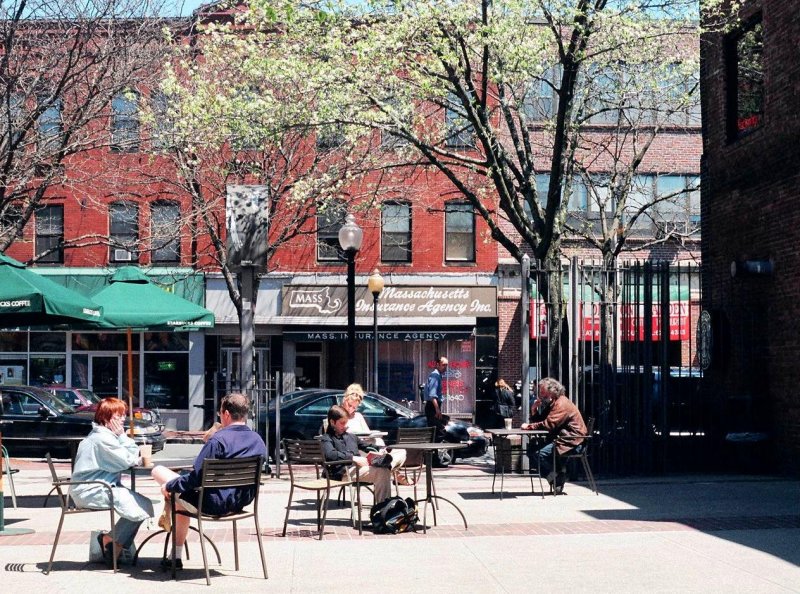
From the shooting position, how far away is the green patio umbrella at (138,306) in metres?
14.8

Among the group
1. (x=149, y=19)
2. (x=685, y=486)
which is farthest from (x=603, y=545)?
(x=149, y=19)

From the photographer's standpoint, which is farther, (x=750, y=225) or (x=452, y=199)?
(x=452, y=199)

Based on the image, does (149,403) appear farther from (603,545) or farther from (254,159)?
(603,545)

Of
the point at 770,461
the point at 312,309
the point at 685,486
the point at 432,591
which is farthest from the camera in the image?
the point at 312,309

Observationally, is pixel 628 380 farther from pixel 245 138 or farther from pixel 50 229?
pixel 50 229

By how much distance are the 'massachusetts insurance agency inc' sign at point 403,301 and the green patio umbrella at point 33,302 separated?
18484mm

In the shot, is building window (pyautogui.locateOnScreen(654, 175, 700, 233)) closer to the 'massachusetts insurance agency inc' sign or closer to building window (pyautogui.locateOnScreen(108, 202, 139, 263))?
the 'massachusetts insurance agency inc' sign

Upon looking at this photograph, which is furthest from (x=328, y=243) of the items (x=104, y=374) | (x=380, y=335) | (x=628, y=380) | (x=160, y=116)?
(x=628, y=380)

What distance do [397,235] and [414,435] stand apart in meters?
20.9

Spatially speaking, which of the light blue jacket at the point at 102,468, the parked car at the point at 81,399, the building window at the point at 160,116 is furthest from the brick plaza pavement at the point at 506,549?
the building window at the point at 160,116

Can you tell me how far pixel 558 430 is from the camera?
13797 millimetres

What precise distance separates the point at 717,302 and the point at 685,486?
188 inches

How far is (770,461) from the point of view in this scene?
16.7 metres

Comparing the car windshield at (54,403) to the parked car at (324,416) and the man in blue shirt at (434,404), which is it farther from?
the man in blue shirt at (434,404)
